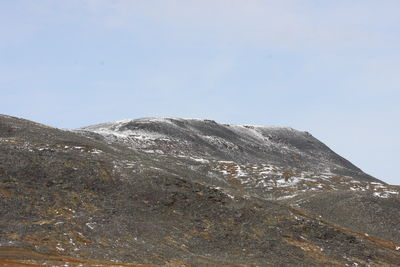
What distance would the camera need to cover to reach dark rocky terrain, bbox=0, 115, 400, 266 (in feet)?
135

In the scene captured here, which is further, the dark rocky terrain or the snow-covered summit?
the snow-covered summit

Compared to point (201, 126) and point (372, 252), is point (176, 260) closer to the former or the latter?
point (372, 252)

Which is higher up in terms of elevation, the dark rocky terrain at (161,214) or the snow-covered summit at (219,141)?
the snow-covered summit at (219,141)

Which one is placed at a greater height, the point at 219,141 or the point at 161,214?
the point at 219,141

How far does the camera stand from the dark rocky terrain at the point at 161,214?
41.0 metres

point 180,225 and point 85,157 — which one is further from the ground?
point 85,157

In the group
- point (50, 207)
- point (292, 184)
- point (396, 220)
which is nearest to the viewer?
point (50, 207)

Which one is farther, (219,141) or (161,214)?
(219,141)

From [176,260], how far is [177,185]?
21.2m

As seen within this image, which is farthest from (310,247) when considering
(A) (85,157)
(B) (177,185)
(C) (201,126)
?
(C) (201,126)

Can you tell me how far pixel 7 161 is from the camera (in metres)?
56.6

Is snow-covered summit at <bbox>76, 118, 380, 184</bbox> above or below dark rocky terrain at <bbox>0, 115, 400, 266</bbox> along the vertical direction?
above

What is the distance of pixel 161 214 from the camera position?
173 ft

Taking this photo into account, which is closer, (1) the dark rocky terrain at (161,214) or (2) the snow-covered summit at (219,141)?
(1) the dark rocky terrain at (161,214)
